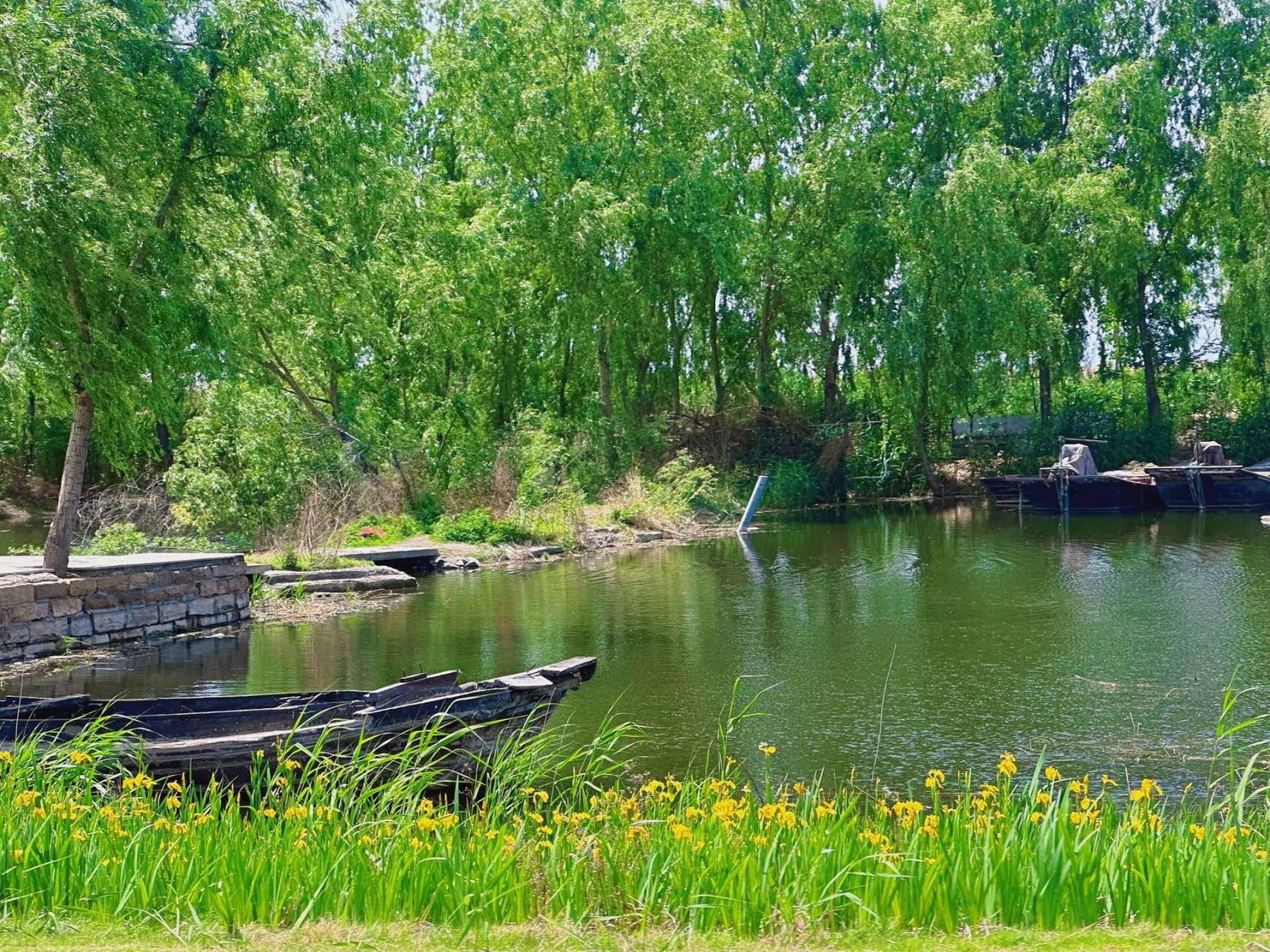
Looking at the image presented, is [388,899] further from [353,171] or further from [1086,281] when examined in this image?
[1086,281]

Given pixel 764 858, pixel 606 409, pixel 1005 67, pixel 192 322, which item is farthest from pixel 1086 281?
pixel 764 858

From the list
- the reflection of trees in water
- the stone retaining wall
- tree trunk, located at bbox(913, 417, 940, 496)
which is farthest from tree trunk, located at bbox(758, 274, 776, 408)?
the reflection of trees in water

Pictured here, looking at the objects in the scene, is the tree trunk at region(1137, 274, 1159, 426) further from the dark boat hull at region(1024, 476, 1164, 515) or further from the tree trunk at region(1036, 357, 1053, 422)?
the dark boat hull at region(1024, 476, 1164, 515)

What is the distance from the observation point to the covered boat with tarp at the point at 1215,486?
37.5 m

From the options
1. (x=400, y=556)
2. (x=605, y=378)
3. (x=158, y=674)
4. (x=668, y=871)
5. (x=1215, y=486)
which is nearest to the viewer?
(x=668, y=871)

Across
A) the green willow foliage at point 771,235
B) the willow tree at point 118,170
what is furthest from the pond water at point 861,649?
the green willow foliage at point 771,235

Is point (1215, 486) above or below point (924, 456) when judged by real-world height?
below

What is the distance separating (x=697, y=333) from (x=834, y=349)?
15.5ft

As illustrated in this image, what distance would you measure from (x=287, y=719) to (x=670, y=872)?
521 cm

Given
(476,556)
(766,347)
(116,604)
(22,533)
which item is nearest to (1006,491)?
(766,347)

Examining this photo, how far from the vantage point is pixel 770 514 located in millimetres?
39344

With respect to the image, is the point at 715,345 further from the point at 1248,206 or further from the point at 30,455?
the point at 30,455

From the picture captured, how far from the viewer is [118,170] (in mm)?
16547

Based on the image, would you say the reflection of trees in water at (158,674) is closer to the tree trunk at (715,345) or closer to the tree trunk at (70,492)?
the tree trunk at (70,492)
